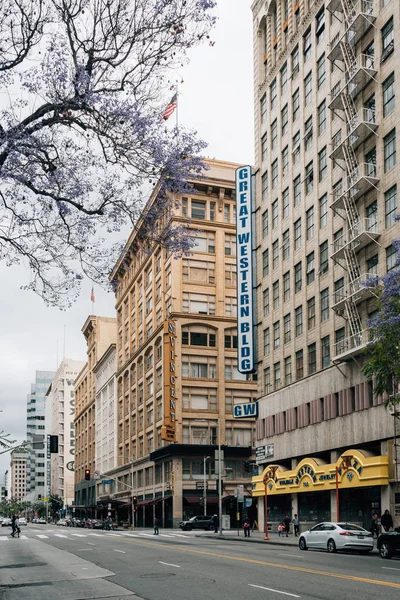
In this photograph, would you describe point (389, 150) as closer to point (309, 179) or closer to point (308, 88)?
point (309, 179)

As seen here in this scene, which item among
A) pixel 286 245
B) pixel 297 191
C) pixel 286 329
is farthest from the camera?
pixel 286 245

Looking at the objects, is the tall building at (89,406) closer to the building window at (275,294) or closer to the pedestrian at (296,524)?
the building window at (275,294)

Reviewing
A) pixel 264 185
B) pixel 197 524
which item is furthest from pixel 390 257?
pixel 197 524

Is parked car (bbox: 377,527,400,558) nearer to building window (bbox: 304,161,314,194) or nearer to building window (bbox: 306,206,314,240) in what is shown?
building window (bbox: 306,206,314,240)

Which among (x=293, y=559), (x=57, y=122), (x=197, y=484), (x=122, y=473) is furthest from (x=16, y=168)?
(x=122, y=473)

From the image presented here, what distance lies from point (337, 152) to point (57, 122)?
3816 cm

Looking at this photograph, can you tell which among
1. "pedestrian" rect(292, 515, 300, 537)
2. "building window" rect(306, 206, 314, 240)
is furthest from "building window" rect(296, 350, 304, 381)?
"pedestrian" rect(292, 515, 300, 537)

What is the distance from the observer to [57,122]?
46.2ft

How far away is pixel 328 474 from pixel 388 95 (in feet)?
78.9

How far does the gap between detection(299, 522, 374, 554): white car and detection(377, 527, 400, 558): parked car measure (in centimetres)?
316

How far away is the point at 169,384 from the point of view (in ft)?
289

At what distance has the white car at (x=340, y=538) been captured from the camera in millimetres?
33031

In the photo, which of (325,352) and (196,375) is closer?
(325,352)

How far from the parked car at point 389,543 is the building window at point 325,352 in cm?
2274
